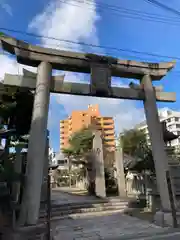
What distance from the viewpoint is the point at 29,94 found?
8.18m

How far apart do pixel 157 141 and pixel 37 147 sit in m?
4.19

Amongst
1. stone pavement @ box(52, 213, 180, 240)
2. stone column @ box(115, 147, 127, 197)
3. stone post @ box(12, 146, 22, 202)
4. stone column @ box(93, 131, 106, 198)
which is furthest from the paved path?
stone column @ box(115, 147, 127, 197)

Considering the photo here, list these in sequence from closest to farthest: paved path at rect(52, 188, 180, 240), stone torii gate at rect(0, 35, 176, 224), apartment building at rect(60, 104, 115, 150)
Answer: paved path at rect(52, 188, 180, 240) → stone torii gate at rect(0, 35, 176, 224) → apartment building at rect(60, 104, 115, 150)

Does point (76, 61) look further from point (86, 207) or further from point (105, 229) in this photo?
point (86, 207)

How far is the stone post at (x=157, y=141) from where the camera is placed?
7234 millimetres

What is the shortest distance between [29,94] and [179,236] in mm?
6674

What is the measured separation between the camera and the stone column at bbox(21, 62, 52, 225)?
19.6 feet

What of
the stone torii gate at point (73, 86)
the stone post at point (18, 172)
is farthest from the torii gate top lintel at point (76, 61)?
the stone post at point (18, 172)

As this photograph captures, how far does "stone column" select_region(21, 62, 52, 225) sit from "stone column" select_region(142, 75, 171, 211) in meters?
3.75

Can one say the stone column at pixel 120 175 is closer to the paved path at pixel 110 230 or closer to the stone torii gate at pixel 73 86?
the paved path at pixel 110 230

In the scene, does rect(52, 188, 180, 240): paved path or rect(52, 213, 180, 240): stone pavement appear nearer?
rect(52, 188, 180, 240): paved path

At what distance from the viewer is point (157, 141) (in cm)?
773

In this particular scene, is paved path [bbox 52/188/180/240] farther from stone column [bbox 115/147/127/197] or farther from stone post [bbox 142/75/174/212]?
stone column [bbox 115/147/127/197]

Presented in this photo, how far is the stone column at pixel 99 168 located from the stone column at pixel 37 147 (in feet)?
26.7
